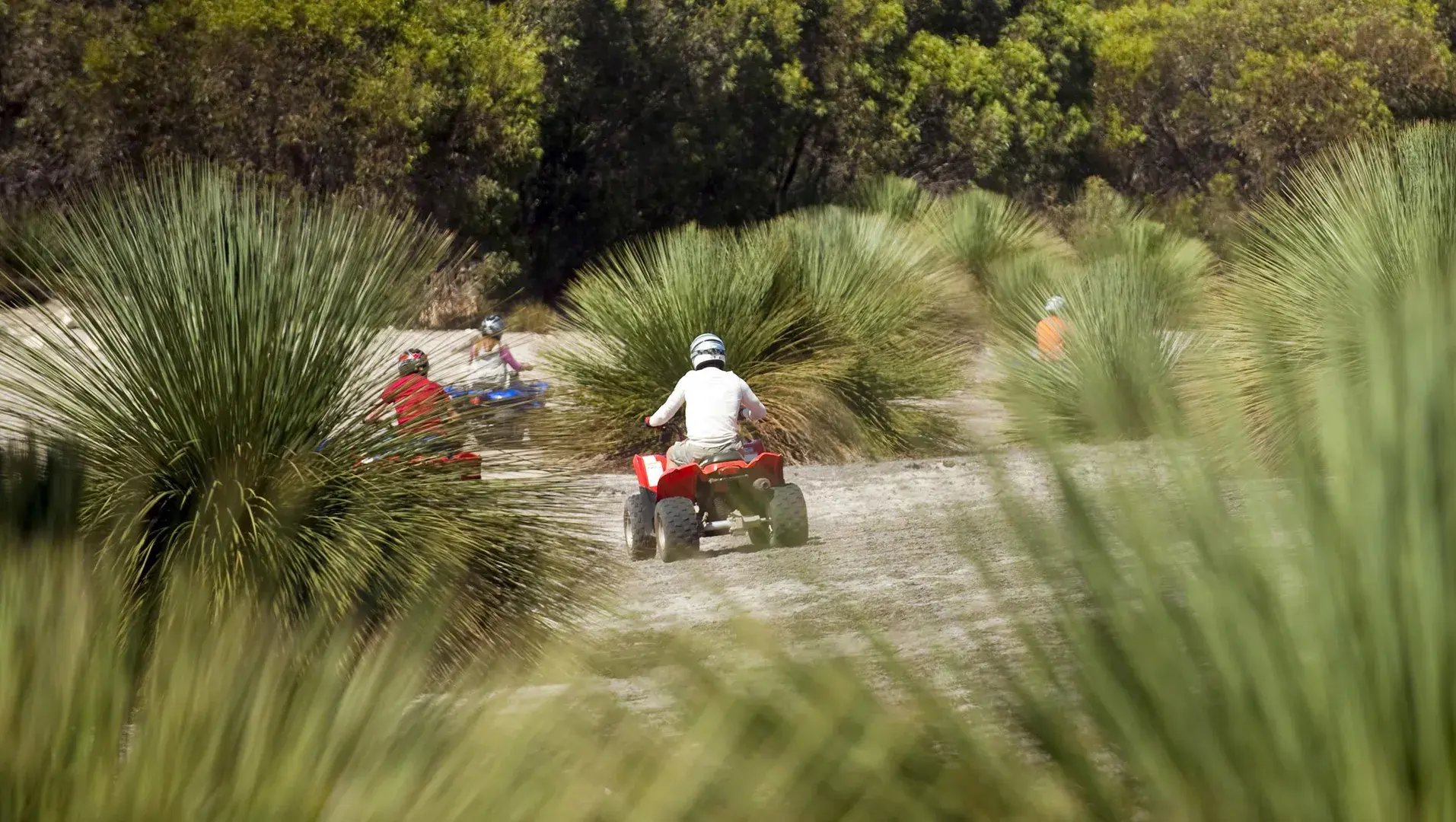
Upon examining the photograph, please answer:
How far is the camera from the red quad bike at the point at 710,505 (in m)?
8.52

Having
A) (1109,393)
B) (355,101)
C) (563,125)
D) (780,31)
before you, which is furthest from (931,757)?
(780,31)

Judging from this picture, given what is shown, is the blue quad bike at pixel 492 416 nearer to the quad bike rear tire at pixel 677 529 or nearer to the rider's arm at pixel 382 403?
the rider's arm at pixel 382 403

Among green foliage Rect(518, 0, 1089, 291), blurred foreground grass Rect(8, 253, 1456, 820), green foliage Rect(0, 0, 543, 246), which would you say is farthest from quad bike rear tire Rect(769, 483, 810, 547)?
green foliage Rect(518, 0, 1089, 291)

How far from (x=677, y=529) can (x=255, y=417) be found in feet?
11.8

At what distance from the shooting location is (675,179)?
28.8m

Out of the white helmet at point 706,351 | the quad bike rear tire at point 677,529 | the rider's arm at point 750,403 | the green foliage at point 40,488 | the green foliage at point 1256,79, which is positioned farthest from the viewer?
the green foliage at point 1256,79

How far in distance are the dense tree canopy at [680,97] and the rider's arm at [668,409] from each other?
47.3 feet

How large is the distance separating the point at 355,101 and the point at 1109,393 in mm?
23182

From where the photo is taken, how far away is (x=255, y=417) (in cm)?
520

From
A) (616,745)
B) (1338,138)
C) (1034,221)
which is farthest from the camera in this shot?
(1338,138)

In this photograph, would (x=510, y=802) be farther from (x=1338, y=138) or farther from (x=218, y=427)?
(x=1338, y=138)

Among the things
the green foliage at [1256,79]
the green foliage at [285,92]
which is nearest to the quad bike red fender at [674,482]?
the green foliage at [285,92]

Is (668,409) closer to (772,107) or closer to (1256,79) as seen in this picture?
(772,107)

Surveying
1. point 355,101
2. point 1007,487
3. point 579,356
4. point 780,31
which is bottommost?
point 1007,487
